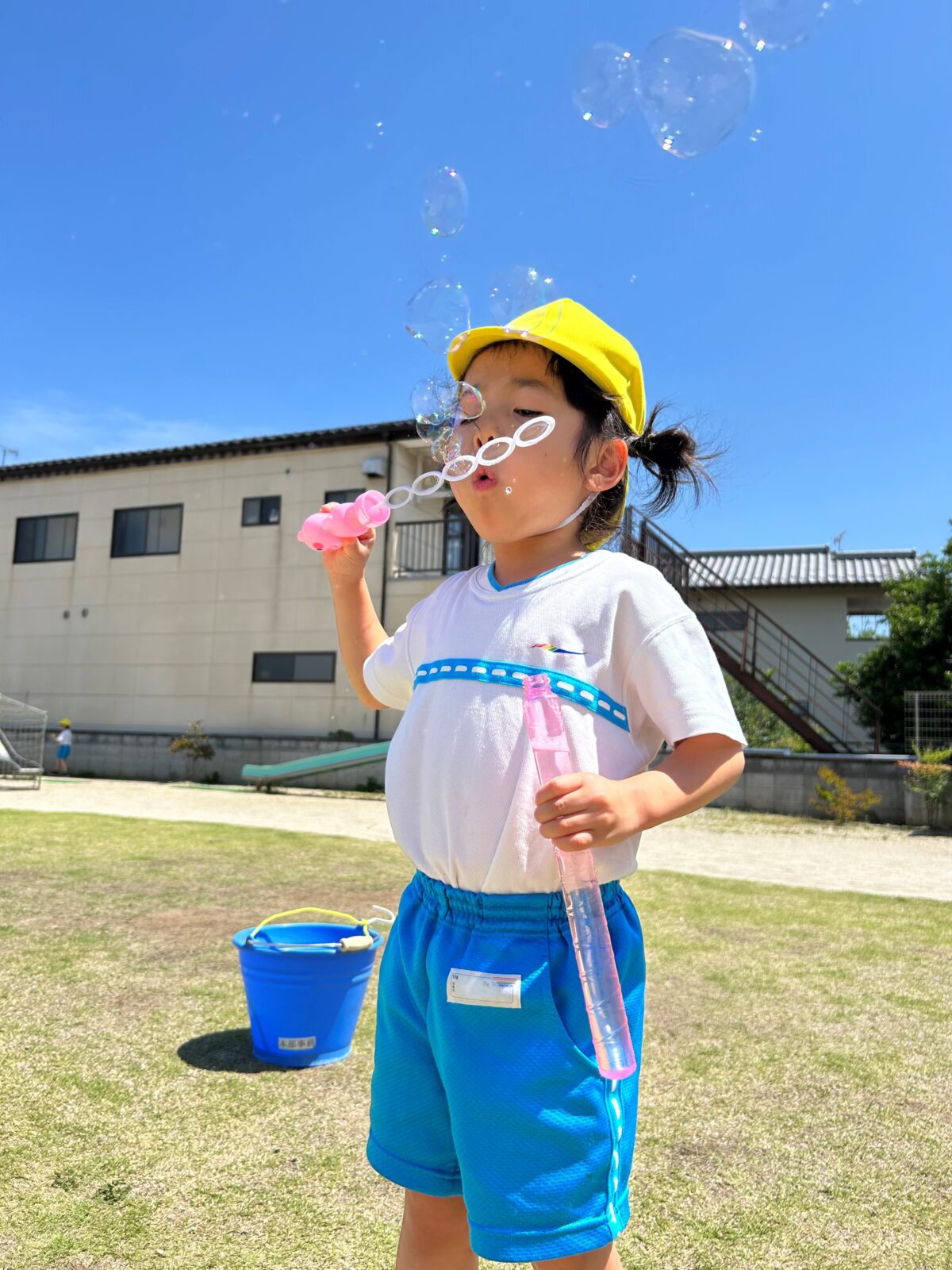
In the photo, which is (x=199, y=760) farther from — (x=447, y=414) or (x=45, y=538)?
(x=447, y=414)

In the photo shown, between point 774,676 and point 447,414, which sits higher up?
point 774,676

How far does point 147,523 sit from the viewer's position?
1981 centimetres

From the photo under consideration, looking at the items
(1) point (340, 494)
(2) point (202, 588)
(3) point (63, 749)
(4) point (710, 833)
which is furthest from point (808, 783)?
(3) point (63, 749)

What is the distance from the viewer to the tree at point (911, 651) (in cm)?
1538

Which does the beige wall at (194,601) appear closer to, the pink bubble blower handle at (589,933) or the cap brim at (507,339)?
the cap brim at (507,339)

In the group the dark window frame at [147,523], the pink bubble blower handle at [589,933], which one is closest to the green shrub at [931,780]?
the pink bubble blower handle at [589,933]

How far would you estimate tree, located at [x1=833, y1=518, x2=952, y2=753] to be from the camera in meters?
15.4

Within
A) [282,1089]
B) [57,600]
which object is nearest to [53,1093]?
[282,1089]

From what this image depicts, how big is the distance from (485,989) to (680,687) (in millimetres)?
499

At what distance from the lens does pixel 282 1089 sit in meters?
2.80

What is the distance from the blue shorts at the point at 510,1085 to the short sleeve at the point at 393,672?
46cm

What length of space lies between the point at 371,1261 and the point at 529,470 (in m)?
1.58

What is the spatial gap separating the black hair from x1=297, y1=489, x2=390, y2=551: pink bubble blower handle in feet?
1.13

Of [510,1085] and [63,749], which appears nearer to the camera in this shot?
[510,1085]
